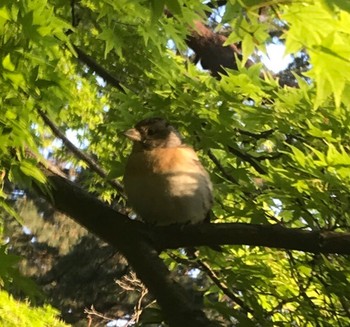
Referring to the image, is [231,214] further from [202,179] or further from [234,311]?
[234,311]

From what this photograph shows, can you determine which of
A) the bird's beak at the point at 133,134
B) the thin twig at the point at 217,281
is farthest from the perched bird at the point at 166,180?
the thin twig at the point at 217,281

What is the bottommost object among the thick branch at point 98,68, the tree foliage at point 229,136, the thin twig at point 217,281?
the thin twig at point 217,281

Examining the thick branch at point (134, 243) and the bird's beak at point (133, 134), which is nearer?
the thick branch at point (134, 243)

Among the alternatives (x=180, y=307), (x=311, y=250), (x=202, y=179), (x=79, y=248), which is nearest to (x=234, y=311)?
(x=180, y=307)

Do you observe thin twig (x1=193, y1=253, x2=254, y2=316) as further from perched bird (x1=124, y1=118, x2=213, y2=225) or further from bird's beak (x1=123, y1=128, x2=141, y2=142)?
bird's beak (x1=123, y1=128, x2=141, y2=142)

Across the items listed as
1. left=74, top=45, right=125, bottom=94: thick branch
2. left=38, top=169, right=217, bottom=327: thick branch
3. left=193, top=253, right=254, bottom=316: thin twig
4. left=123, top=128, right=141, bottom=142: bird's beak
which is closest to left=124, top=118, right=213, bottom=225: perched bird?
left=123, top=128, right=141, bottom=142: bird's beak

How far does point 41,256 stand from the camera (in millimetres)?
8594

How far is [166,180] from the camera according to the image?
2.45 m

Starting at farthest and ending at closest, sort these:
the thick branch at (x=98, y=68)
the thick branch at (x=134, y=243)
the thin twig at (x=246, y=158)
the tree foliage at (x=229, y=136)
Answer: the thick branch at (x=98, y=68) < the thin twig at (x=246, y=158) < the thick branch at (x=134, y=243) < the tree foliage at (x=229, y=136)

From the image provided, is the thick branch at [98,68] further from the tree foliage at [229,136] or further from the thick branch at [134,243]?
the thick branch at [134,243]

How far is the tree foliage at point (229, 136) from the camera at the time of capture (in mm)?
1559

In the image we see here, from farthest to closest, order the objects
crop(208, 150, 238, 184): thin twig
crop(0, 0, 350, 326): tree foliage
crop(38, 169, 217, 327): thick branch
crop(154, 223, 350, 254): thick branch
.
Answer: crop(208, 150, 238, 184): thin twig < crop(38, 169, 217, 327): thick branch < crop(154, 223, 350, 254): thick branch < crop(0, 0, 350, 326): tree foliage

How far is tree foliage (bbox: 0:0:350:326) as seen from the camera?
1559 mm

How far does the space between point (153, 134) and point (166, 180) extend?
19 cm
